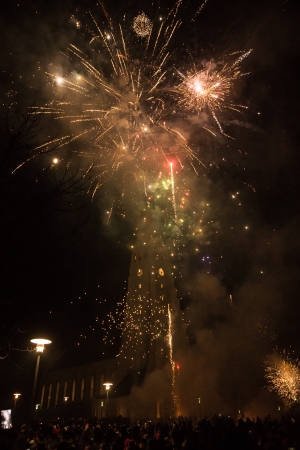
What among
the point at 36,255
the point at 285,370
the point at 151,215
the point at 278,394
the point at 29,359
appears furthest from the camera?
the point at 151,215

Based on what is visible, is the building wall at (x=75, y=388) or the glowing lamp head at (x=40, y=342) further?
the building wall at (x=75, y=388)

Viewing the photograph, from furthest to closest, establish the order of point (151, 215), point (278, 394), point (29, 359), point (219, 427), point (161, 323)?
point (151, 215) → point (161, 323) → point (29, 359) → point (278, 394) → point (219, 427)

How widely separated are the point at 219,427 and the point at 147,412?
34.6 m

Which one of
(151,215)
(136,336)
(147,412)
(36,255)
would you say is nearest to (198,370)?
(147,412)

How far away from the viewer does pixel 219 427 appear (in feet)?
42.7

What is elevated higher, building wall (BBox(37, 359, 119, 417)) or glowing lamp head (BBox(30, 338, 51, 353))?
building wall (BBox(37, 359, 119, 417))

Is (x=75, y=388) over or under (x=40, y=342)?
over

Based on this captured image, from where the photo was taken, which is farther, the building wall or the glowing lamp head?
the building wall

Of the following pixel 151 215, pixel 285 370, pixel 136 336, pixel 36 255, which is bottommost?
pixel 36 255

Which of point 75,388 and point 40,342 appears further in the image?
point 75,388

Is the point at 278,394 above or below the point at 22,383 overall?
below

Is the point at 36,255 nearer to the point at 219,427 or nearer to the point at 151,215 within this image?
the point at 219,427

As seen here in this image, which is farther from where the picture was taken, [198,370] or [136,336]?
[136,336]

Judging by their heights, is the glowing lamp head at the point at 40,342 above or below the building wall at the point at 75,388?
below
